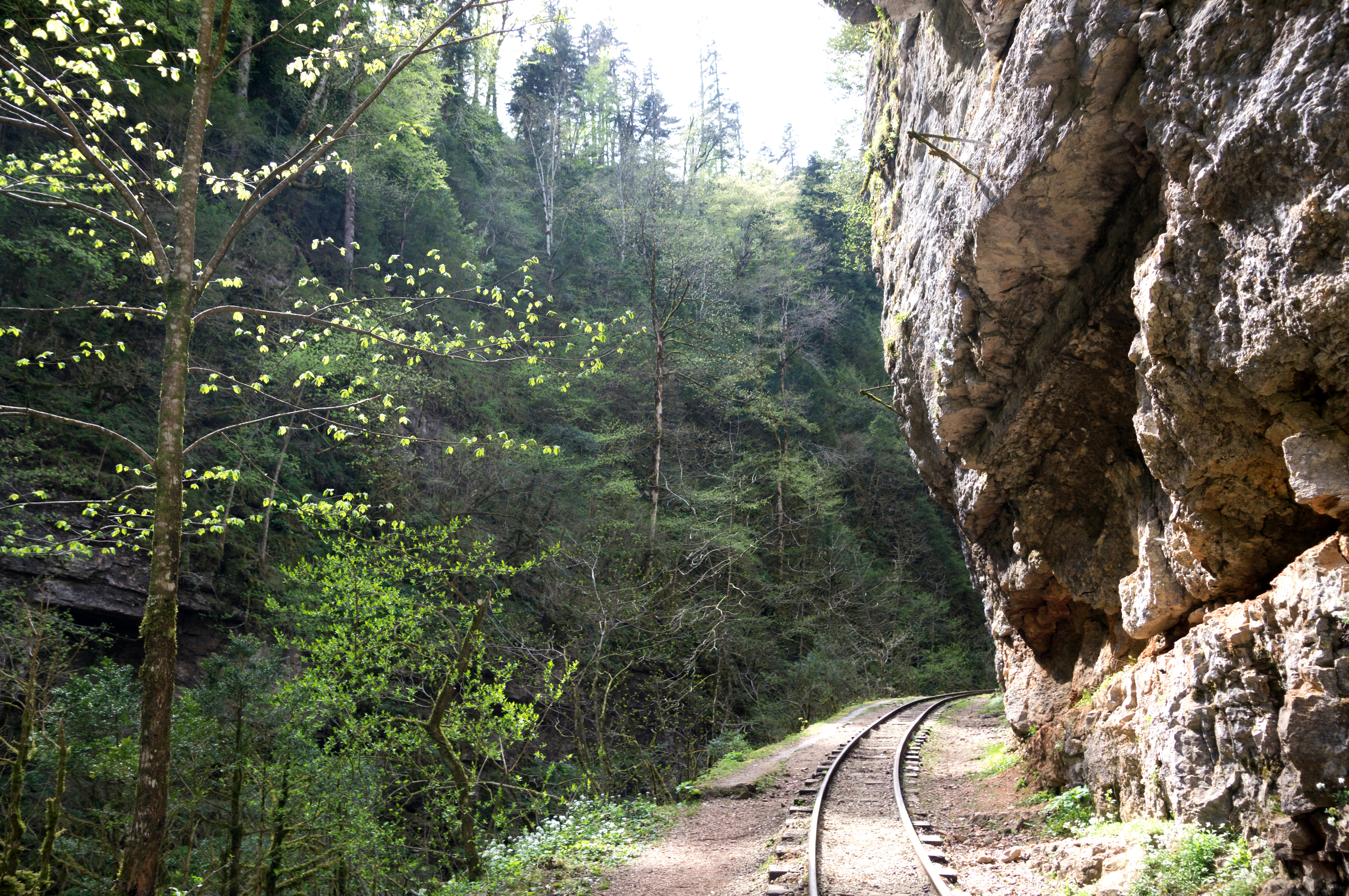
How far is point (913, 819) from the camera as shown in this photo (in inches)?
310

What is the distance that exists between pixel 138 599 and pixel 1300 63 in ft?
52.2

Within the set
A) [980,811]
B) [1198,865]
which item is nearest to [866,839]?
[980,811]

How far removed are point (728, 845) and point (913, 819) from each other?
2000 millimetres

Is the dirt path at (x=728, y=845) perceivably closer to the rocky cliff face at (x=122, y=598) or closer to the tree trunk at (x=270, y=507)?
the rocky cliff face at (x=122, y=598)

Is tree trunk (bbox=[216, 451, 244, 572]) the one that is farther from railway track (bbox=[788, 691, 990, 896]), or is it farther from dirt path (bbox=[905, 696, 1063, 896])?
dirt path (bbox=[905, 696, 1063, 896])

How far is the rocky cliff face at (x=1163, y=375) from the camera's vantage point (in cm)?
435

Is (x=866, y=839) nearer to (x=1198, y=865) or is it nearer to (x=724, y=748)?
(x=1198, y=865)

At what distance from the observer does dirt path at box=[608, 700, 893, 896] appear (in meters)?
6.49

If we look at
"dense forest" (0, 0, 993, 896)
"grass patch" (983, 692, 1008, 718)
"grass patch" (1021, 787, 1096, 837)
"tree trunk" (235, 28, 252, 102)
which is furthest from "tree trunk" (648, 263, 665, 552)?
"grass patch" (1021, 787, 1096, 837)

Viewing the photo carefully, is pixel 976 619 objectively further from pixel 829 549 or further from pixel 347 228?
pixel 347 228

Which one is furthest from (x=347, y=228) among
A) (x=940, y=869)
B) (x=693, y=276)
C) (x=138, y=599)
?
(x=940, y=869)

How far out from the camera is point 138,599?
12.5 m

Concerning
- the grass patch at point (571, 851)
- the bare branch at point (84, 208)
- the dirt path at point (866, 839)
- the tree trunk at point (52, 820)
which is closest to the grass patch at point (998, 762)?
the dirt path at point (866, 839)

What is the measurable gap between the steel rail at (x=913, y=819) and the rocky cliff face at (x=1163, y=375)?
171cm
